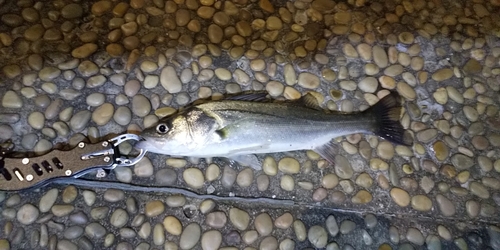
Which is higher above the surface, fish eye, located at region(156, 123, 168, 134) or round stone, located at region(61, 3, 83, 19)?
round stone, located at region(61, 3, 83, 19)

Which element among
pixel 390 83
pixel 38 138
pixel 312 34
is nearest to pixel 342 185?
pixel 390 83

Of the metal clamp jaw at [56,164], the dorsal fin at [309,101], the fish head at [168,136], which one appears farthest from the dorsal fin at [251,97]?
the metal clamp jaw at [56,164]

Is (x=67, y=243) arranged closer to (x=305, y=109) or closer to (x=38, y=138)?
(x=38, y=138)

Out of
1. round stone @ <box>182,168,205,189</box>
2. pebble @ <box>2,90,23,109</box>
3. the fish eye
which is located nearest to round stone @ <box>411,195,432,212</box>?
round stone @ <box>182,168,205,189</box>

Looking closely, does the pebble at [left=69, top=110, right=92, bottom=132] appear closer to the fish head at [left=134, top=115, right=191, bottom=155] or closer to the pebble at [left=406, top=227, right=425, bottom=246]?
the fish head at [left=134, top=115, right=191, bottom=155]

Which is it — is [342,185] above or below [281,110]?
below
